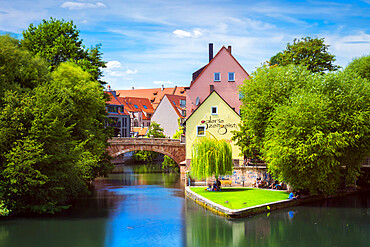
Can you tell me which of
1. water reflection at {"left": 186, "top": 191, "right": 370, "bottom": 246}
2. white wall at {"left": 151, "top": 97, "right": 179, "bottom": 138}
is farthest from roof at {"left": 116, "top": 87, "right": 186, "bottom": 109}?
water reflection at {"left": 186, "top": 191, "right": 370, "bottom": 246}

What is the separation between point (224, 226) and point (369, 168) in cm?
2210

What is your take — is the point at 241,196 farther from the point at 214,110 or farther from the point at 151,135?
the point at 151,135

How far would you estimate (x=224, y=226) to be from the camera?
25500 millimetres

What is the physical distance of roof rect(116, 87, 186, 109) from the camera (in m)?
117

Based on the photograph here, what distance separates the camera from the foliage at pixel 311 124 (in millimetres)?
31750

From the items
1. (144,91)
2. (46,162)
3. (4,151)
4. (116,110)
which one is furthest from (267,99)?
(144,91)

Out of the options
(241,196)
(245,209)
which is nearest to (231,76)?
(241,196)

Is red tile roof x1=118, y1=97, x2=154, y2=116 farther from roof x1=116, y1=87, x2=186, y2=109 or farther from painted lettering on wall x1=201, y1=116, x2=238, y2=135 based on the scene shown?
painted lettering on wall x1=201, y1=116, x2=238, y2=135

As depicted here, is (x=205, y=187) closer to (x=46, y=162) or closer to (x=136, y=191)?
(x=136, y=191)

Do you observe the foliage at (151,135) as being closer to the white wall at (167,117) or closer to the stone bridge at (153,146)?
the white wall at (167,117)

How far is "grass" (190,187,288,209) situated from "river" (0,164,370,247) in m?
1.26

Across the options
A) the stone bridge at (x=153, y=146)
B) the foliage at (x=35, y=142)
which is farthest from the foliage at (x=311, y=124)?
the stone bridge at (x=153, y=146)

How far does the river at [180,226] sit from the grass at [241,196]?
126 centimetres

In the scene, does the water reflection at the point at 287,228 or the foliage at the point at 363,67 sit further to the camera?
the foliage at the point at 363,67
